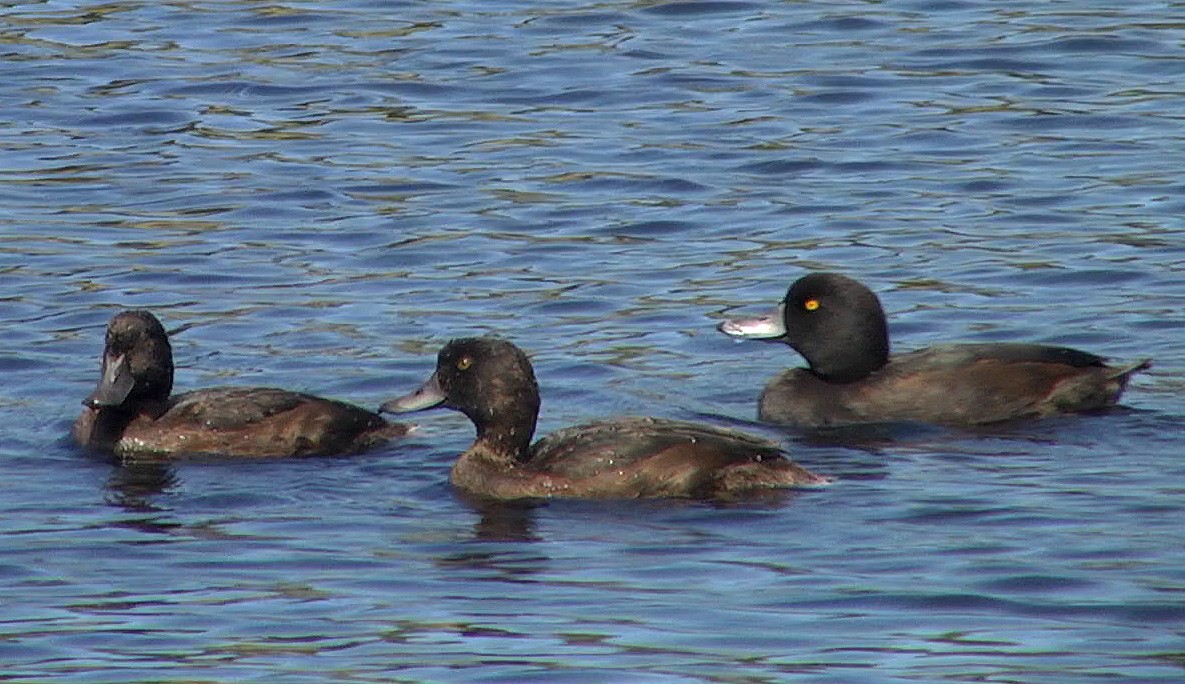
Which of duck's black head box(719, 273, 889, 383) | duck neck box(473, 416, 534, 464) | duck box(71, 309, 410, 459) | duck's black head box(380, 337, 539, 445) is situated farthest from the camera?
duck's black head box(719, 273, 889, 383)

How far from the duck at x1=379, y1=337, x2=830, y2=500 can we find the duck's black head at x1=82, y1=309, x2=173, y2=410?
1300 mm

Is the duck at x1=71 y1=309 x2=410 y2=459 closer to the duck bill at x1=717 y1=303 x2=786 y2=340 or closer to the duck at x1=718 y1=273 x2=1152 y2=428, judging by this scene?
the duck bill at x1=717 y1=303 x2=786 y2=340

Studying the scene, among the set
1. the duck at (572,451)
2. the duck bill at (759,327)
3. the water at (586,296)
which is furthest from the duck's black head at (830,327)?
the duck at (572,451)

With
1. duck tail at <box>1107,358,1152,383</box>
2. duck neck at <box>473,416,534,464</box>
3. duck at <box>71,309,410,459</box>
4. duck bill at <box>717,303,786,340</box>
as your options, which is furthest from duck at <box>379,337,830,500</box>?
duck tail at <box>1107,358,1152,383</box>

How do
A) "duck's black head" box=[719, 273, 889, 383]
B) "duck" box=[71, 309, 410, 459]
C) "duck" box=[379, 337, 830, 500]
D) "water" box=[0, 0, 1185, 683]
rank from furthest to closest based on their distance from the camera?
"duck's black head" box=[719, 273, 889, 383] < "duck" box=[71, 309, 410, 459] < "duck" box=[379, 337, 830, 500] < "water" box=[0, 0, 1185, 683]

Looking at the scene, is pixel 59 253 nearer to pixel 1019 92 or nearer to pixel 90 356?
pixel 90 356

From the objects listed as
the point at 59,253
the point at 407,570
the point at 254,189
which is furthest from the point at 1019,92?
the point at 407,570

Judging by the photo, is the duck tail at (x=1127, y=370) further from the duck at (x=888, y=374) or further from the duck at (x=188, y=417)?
the duck at (x=188, y=417)

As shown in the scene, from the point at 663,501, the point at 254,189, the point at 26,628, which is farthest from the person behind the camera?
the point at 254,189

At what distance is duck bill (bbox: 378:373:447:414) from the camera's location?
1194 centimetres

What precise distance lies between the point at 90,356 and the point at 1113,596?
6408 millimetres

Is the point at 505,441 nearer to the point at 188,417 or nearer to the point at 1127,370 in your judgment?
the point at 188,417

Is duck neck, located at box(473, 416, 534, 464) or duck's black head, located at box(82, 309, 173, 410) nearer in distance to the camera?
duck neck, located at box(473, 416, 534, 464)

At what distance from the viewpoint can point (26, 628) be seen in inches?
A: 367
